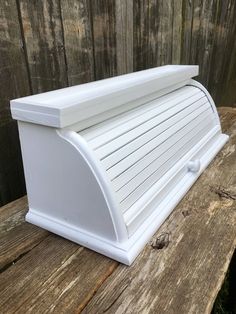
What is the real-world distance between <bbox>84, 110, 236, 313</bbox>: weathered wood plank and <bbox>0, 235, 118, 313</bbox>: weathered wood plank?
0.12ft

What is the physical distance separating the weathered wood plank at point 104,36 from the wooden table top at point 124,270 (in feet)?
2.95

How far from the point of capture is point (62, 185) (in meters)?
0.92

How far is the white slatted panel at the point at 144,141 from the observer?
35.3 inches

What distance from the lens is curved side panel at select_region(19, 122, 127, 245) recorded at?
33.3 inches

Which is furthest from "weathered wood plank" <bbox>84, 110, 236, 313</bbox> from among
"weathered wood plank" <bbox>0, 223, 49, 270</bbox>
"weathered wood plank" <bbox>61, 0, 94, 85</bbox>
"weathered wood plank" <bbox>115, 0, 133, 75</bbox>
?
"weathered wood plank" <bbox>115, 0, 133, 75</bbox>

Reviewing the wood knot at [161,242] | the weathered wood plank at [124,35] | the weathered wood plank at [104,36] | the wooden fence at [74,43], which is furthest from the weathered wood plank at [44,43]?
the wood knot at [161,242]

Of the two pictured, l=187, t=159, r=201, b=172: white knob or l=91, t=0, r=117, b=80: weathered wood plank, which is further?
l=91, t=0, r=117, b=80: weathered wood plank

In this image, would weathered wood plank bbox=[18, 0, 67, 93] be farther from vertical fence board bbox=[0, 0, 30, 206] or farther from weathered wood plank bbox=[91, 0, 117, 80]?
weathered wood plank bbox=[91, 0, 117, 80]

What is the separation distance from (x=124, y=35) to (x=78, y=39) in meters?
0.40

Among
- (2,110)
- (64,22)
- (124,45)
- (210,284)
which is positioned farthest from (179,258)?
(124,45)

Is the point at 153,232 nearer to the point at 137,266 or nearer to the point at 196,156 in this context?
the point at 137,266

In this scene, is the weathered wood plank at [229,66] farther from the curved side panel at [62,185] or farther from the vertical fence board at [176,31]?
the curved side panel at [62,185]

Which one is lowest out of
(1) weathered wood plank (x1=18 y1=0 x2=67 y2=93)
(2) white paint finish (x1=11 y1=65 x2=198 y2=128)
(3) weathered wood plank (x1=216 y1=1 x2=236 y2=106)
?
(3) weathered wood plank (x1=216 y1=1 x2=236 y2=106)

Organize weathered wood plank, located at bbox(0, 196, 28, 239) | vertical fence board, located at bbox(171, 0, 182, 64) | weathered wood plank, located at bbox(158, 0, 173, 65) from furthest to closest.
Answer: vertical fence board, located at bbox(171, 0, 182, 64), weathered wood plank, located at bbox(158, 0, 173, 65), weathered wood plank, located at bbox(0, 196, 28, 239)
